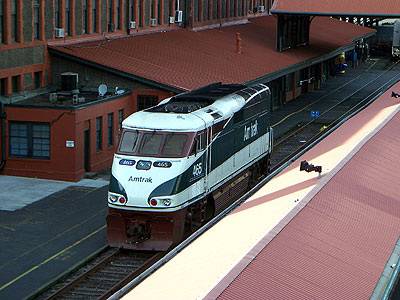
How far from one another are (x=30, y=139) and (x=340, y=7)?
32.6 m

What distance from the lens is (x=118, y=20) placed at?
50188mm

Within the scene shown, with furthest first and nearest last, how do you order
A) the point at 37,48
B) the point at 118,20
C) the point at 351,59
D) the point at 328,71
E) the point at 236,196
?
1. the point at 351,59
2. the point at 328,71
3. the point at 118,20
4. the point at 37,48
5. the point at 236,196

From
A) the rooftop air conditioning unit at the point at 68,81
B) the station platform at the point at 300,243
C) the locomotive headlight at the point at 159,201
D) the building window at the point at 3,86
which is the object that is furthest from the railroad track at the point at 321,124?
the station platform at the point at 300,243

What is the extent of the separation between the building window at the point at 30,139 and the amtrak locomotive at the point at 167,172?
906cm

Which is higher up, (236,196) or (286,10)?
(286,10)

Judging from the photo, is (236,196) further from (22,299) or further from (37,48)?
(37,48)

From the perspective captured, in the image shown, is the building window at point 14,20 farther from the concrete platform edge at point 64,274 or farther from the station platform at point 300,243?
the station platform at point 300,243

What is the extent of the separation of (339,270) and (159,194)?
967cm

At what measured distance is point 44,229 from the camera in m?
28.1

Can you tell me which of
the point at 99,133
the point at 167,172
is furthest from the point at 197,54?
the point at 167,172

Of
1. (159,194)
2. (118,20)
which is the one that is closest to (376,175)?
(159,194)

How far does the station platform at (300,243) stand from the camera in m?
13.9

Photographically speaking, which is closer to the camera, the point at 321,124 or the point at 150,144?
the point at 150,144

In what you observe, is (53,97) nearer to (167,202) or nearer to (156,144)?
(156,144)
